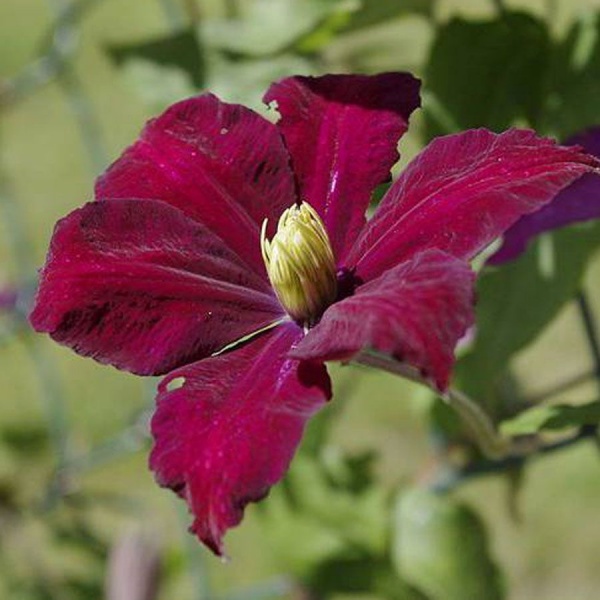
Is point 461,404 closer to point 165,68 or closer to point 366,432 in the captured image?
point 165,68

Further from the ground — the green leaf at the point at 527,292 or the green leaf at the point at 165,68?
the green leaf at the point at 165,68

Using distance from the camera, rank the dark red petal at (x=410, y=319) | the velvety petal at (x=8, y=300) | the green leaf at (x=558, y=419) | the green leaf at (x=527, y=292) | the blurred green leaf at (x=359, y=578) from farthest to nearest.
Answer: the velvety petal at (x=8, y=300) < the blurred green leaf at (x=359, y=578) < the green leaf at (x=527, y=292) < the green leaf at (x=558, y=419) < the dark red petal at (x=410, y=319)

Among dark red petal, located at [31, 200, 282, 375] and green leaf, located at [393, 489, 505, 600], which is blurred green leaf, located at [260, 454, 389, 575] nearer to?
green leaf, located at [393, 489, 505, 600]

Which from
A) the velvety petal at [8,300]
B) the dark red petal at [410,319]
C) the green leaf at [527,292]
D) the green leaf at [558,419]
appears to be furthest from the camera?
the velvety petal at [8,300]

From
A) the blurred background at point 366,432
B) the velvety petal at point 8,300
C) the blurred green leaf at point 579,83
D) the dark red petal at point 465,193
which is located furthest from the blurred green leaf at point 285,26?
the velvety petal at point 8,300

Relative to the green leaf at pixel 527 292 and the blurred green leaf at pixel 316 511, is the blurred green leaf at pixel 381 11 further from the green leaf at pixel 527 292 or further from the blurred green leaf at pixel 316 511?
→ the blurred green leaf at pixel 316 511

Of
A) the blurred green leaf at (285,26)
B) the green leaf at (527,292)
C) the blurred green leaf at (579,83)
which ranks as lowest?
the green leaf at (527,292)

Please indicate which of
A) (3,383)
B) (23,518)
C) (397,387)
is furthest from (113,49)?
(3,383)
